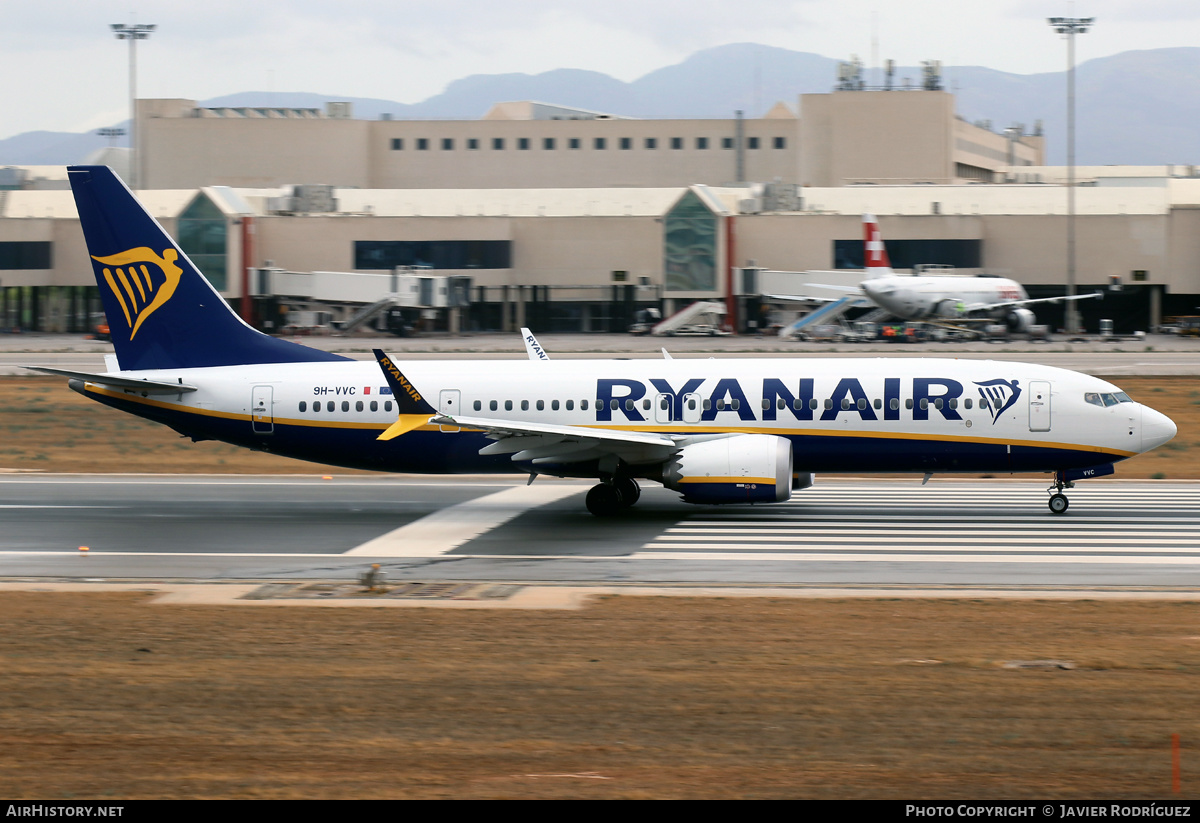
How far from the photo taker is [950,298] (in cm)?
8450

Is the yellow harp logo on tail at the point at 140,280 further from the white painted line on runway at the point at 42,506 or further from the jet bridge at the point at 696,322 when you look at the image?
the jet bridge at the point at 696,322

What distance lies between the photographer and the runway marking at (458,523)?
24.9 meters

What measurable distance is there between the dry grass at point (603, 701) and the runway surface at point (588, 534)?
3326mm

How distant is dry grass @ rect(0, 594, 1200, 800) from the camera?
11.0 m

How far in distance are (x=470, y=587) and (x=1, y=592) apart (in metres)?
7.37

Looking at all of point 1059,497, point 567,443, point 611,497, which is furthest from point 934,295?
point 567,443

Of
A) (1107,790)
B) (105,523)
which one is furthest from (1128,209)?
(1107,790)

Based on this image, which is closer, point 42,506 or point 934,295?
point 42,506

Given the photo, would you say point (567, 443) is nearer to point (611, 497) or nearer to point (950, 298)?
point (611, 497)

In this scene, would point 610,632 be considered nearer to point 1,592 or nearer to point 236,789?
point 236,789

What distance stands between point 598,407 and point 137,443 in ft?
68.3

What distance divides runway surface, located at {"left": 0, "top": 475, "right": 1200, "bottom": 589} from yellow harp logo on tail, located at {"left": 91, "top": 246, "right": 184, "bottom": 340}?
474 centimetres

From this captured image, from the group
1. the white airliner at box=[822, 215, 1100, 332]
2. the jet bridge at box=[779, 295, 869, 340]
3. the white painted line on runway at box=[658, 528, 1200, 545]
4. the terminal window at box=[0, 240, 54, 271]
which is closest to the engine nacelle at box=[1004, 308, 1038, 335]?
the white airliner at box=[822, 215, 1100, 332]
